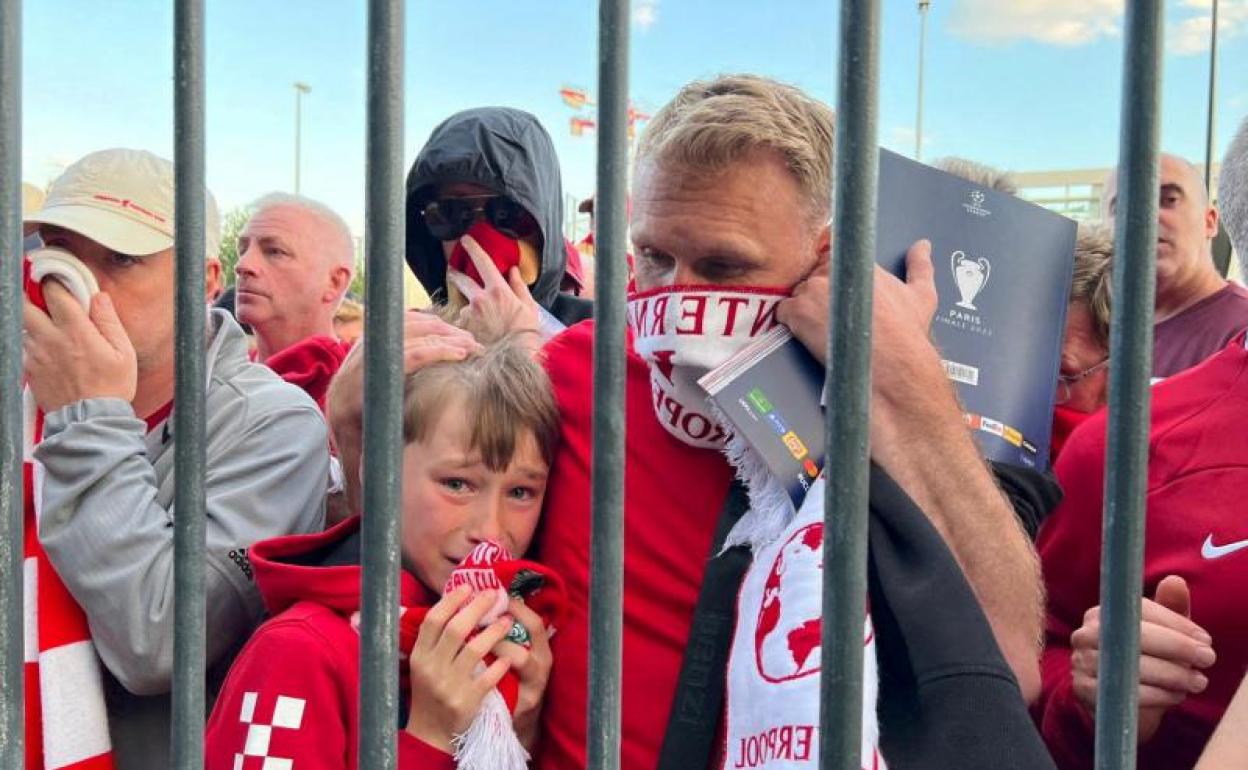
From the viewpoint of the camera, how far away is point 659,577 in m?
1.78

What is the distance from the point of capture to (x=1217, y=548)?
171 cm

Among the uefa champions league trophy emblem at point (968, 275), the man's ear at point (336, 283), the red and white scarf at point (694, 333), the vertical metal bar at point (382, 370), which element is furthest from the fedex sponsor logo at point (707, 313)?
the man's ear at point (336, 283)


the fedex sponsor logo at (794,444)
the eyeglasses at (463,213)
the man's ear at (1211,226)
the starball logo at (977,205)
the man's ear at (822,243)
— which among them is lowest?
the fedex sponsor logo at (794,444)

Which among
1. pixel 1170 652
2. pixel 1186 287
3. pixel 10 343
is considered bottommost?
pixel 1170 652

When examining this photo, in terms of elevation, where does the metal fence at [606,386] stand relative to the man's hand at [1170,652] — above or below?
above

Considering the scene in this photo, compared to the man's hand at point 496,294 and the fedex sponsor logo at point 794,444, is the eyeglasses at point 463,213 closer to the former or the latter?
the man's hand at point 496,294

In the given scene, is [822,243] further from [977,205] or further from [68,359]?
[68,359]

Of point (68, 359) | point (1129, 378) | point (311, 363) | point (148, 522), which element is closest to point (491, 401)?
point (148, 522)

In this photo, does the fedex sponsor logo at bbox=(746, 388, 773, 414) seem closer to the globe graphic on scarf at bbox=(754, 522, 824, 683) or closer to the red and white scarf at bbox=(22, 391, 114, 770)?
the globe graphic on scarf at bbox=(754, 522, 824, 683)

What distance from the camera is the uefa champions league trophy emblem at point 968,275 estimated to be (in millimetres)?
1742

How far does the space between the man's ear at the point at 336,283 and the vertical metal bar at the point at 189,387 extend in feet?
12.0

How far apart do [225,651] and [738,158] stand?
1.07 m

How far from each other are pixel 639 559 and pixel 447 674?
0.35 meters

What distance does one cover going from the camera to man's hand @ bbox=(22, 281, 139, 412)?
1.92m
